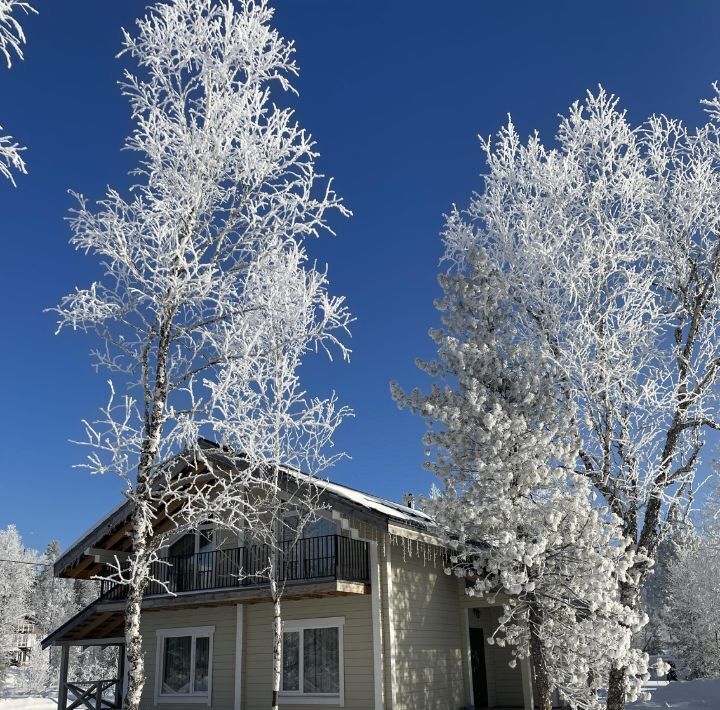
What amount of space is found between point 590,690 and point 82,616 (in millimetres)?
14104

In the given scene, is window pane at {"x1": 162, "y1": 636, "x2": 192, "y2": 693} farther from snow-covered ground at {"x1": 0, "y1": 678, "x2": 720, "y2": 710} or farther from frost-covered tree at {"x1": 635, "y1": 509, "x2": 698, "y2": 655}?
frost-covered tree at {"x1": 635, "y1": 509, "x2": 698, "y2": 655}

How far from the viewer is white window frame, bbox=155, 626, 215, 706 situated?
18375mm

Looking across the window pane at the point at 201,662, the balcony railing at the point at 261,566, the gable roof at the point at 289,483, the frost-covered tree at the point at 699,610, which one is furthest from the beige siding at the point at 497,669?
the frost-covered tree at the point at 699,610

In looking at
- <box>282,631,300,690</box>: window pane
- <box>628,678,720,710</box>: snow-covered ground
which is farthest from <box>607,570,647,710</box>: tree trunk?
<box>282,631,300,690</box>: window pane

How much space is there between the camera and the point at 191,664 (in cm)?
1905

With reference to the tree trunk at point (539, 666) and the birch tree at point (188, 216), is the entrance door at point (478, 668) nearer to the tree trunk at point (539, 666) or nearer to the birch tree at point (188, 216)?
the tree trunk at point (539, 666)

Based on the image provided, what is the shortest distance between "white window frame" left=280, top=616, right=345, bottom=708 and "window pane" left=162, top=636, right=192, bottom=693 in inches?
143

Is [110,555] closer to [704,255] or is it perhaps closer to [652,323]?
[652,323]

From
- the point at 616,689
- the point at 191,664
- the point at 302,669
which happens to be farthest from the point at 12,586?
the point at 616,689

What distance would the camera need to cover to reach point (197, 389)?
11.2 meters

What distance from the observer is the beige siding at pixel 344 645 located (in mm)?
15625

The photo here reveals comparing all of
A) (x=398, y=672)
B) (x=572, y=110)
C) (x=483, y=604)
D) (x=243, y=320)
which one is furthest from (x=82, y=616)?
(x=572, y=110)

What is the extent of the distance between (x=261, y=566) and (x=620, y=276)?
1053cm

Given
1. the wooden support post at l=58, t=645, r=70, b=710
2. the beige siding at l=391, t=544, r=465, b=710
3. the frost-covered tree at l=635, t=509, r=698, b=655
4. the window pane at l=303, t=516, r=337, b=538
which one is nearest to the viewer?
the beige siding at l=391, t=544, r=465, b=710
